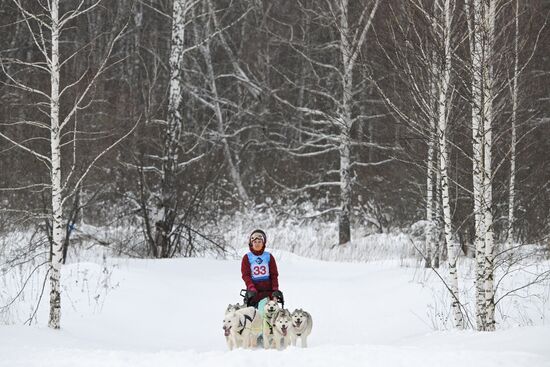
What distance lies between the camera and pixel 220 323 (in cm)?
1143

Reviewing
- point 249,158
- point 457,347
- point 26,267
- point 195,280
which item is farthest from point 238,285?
point 249,158

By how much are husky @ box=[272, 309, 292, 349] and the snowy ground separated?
70cm

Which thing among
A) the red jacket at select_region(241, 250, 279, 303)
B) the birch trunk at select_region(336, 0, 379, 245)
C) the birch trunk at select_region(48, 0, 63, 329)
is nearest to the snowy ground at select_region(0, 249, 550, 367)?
the birch trunk at select_region(48, 0, 63, 329)

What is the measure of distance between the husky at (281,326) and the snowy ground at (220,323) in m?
0.70

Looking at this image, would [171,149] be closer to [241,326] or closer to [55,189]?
[55,189]

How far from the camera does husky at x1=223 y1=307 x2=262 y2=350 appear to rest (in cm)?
781

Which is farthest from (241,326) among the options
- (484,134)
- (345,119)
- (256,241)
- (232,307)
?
(345,119)

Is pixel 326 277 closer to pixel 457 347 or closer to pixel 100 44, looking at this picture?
pixel 457 347

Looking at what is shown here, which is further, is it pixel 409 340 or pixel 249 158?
pixel 249 158

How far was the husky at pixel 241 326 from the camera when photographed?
7812 mm

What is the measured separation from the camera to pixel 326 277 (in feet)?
50.0

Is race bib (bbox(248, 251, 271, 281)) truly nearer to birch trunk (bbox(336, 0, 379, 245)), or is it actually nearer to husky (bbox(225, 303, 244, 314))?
husky (bbox(225, 303, 244, 314))

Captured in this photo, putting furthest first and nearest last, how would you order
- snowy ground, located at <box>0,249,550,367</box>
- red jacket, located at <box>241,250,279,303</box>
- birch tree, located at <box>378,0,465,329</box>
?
birch tree, located at <box>378,0,465,329</box>, red jacket, located at <box>241,250,279,303</box>, snowy ground, located at <box>0,249,550,367</box>

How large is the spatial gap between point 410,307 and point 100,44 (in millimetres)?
23412
